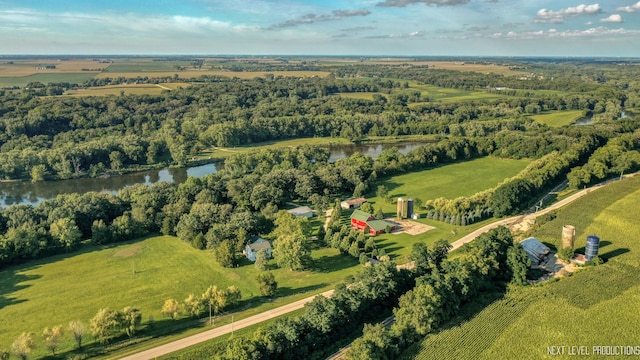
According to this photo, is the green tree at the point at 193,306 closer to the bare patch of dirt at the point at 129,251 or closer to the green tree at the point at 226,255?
the green tree at the point at 226,255

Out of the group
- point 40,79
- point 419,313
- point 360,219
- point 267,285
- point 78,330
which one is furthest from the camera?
point 40,79

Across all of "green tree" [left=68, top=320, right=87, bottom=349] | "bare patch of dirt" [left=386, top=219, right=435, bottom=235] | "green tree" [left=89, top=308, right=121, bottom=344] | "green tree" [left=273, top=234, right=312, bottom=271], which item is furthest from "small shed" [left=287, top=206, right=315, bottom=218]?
"green tree" [left=68, top=320, right=87, bottom=349]

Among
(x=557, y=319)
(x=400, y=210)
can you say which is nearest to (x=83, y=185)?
(x=400, y=210)

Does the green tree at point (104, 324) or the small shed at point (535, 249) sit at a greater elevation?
the small shed at point (535, 249)

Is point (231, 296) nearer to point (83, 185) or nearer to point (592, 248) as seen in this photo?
point (592, 248)

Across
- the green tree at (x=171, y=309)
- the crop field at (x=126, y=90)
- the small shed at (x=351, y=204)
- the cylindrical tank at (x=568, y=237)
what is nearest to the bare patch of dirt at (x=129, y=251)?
the green tree at (x=171, y=309)

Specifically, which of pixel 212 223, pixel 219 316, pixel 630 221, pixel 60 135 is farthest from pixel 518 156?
pixel 60 135

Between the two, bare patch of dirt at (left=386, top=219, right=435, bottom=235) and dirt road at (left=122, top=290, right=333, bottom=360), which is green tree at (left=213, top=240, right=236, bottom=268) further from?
bare patch of dirt at (left=386, top=219, right=435, bottom=235)
